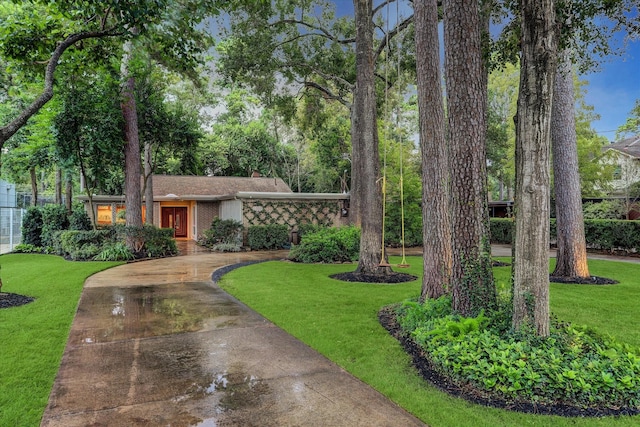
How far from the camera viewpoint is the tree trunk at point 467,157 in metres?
4.16

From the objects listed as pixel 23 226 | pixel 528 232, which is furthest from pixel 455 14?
pixel 23 226

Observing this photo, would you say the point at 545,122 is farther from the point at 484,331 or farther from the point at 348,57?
the point at 348,57

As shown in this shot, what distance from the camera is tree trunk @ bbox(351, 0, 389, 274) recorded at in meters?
8.94

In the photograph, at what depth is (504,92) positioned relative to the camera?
92.5 feet

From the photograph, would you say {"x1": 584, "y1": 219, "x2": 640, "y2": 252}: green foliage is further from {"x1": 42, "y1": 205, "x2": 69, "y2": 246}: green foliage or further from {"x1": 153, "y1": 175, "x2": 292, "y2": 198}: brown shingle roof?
{"x1": 42, "y1": 205, "x2": 69, "y2": 246}: green foliage

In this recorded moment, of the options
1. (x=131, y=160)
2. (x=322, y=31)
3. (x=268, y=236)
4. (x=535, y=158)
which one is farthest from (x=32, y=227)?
(x=535, y=158)

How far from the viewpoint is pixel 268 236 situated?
15.6m

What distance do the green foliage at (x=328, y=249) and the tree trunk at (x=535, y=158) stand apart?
8296 mm

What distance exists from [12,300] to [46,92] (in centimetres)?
326

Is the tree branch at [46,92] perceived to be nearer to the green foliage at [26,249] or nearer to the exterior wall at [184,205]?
the green foliage at [26,249]

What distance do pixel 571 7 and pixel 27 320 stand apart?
8.66m

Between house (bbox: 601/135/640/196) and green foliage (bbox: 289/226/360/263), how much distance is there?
16106 millimetres

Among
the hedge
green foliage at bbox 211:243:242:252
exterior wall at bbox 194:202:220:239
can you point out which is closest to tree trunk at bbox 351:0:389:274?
the hedge

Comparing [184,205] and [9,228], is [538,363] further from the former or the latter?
[184,205]
